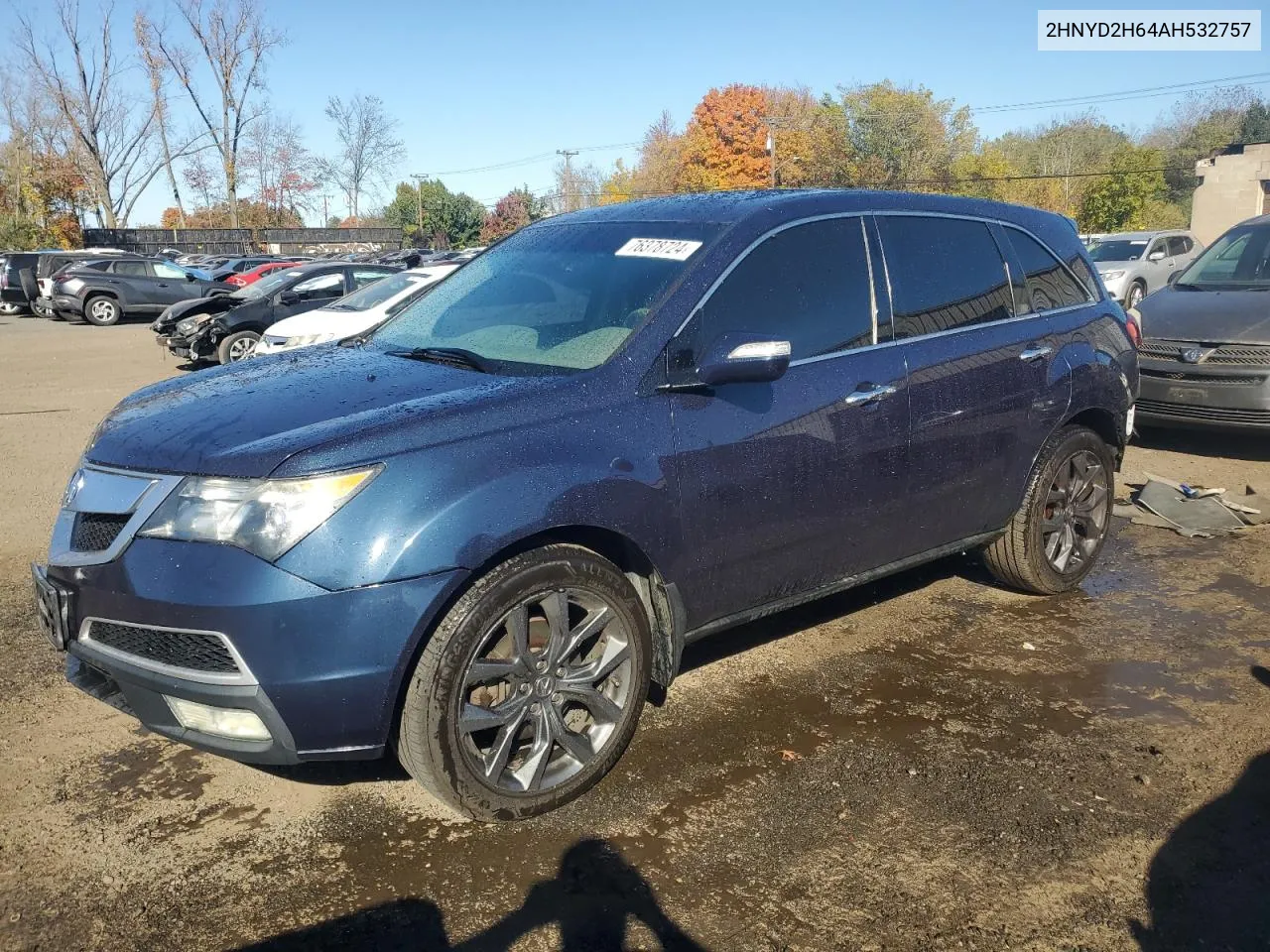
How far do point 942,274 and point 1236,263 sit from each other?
6302 mm

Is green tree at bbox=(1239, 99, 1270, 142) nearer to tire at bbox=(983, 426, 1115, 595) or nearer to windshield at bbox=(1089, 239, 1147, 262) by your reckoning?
windshield at bbox=(1089, 239, 1147, 262)

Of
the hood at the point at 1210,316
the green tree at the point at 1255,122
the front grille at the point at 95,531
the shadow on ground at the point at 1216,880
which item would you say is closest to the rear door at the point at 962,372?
the shadow on ground at the point at 1216,880

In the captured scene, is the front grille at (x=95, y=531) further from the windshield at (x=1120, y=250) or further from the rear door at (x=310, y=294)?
the windshield at (x=1120, y=250)

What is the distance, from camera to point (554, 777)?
3141mm

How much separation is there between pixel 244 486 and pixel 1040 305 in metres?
3.64


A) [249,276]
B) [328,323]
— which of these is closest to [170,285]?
[249,276]

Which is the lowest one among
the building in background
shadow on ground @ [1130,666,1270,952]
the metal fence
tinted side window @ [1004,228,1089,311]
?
shadow on ground @ [1130,666,1270,952]

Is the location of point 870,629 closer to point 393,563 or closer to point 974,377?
point 974,377

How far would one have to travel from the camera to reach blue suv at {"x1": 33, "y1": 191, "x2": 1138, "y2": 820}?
2.70 m

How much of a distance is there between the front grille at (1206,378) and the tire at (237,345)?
432 inches

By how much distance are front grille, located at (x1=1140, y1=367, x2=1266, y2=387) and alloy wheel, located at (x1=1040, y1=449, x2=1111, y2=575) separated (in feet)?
11.0

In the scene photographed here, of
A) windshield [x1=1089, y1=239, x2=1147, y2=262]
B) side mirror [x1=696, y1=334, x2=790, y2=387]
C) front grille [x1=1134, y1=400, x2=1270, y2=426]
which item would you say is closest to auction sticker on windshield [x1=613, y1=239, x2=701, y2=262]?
side mirror [x1=696, y1=334, x2=790, y2=387]

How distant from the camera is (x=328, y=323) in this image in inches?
455

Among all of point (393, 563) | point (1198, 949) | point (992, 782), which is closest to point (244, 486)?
point (393, 563)
